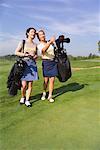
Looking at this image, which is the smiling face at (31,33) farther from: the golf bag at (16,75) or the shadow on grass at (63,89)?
the shadow on grass at (63,89)

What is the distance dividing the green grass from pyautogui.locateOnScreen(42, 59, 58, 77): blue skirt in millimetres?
527

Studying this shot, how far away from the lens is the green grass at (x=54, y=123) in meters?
4.50

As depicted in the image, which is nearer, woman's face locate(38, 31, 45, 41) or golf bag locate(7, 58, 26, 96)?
golf bag locate(7, 58, 26, 96)

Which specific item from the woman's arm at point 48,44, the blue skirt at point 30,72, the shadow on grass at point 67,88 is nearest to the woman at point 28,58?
the blue skirt at point 30,72

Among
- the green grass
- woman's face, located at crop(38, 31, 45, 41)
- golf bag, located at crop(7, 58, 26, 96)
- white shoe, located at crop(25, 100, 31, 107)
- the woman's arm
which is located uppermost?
woman's face, located at crop(38, 31, 45, 41)

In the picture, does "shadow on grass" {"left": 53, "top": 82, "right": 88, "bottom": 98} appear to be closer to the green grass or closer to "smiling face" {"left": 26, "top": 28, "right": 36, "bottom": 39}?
the green grass

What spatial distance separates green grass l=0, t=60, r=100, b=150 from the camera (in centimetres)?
450

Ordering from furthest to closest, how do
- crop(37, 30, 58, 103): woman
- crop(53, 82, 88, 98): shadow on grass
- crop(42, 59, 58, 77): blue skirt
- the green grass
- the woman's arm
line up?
crop(53, 82, 88, 98): shadow on grass
crop(42, 59, 58, 77): blue skirt
crop(37, 30, 58, 103): woman
the woman's arm
the green grass

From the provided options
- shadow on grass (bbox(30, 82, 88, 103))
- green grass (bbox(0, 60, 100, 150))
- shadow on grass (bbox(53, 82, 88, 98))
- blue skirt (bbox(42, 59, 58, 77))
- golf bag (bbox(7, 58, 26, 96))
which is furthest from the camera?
shadow on grass (bbox(53, 82, 88, 98))

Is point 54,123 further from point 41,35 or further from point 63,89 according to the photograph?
point 63,89

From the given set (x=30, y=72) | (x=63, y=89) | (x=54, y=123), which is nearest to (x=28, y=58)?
(x=30, y=72)

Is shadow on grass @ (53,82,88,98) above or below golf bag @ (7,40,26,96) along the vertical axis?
below

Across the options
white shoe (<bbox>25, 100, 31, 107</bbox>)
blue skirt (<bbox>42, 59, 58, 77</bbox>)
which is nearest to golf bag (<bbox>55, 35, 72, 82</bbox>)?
blue skirt (<bbox>42, 59, 58, 77</bbox>)

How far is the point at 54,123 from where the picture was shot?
5320mm
